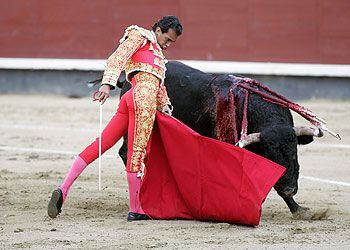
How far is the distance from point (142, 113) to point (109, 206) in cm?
66

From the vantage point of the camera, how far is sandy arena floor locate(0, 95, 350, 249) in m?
4.00

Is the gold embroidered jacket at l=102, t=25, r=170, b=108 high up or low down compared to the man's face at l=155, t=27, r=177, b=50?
down

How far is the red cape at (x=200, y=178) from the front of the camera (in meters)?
4.36

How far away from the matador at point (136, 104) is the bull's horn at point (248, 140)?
0.39 metres

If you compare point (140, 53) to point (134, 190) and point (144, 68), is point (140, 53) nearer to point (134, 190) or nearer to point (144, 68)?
point (144, 68)

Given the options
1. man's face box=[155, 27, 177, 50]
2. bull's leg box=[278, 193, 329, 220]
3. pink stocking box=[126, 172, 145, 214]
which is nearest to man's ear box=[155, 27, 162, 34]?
man's face box=[155, 27, 177, 50]

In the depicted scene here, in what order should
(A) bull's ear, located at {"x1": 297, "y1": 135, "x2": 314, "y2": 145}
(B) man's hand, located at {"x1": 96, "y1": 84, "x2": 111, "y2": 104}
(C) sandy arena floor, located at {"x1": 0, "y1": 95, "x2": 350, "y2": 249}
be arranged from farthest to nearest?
(A) bull's ear, located at {"x1": 297, "y1": 135, "x2": 314, "y2": 145} → (B) man's hand, located at {"x1": 96, "y1": 84, "x2": 111, "y2": 104} → (C) sandy arena floor, located at {"x1": 0, "y1": 95, "x2": 350, "y2": 249}

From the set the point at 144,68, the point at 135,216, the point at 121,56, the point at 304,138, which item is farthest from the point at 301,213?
the point at 121,56

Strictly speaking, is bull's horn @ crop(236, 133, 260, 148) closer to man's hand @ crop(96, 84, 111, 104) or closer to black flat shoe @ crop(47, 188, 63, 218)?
man's hand @ crop(96, 84, 111, 104)

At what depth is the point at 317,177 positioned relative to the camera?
242 inches

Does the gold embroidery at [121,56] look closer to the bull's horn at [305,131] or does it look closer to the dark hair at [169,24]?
the dark hair at [169,24]

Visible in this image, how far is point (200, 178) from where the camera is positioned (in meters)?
4.53

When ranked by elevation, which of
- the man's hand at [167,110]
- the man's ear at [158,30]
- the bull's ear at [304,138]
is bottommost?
the bull's ear at [304,138]

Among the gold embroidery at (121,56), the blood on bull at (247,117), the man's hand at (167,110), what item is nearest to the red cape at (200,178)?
the man's hand at (167,110)
